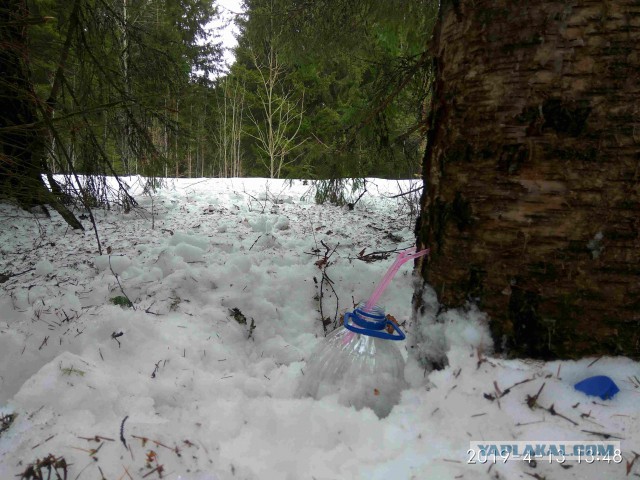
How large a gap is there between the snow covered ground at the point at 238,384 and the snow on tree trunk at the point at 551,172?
4.5 inches

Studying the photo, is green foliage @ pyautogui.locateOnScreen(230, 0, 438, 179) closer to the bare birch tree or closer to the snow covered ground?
the snow covered ground

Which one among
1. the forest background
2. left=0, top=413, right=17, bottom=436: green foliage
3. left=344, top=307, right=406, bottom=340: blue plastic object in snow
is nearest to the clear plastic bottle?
left=344, top=307, right=406, bottom=340: blue plastic object in snow

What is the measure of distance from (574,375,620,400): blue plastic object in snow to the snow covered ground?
0.02m

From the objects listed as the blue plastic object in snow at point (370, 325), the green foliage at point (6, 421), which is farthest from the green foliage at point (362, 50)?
the green foliage at point (6, 421)

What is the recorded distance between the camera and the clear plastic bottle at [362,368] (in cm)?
118

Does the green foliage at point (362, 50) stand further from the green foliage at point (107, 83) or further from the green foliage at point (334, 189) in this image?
the green foliage at point (107, 83)

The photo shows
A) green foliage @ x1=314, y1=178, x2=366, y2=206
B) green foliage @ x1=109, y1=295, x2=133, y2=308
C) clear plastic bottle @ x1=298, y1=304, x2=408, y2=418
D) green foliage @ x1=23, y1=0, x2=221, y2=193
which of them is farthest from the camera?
green foliage @ x1=314, y1=178, x2=366, y2=206

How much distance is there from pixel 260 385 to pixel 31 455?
0.68m

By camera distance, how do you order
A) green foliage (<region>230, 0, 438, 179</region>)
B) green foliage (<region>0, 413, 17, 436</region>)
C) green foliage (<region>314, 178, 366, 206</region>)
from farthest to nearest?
1. green foliage (<region>314, 178, 366, 206</region>)
2. green foliage (<region>230, 0, 438, 179</region>)
3. green foliage (<region>0, 413, 17, 436</region>)

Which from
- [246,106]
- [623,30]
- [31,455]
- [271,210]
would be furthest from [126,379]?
[246,106]

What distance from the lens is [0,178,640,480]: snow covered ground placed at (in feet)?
2.94

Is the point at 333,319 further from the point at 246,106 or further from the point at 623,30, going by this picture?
the point at 246,106

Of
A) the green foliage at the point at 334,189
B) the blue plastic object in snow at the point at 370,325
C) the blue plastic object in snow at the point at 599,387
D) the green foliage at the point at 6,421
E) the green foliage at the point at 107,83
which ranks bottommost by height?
the green foliage at the point at 6,421

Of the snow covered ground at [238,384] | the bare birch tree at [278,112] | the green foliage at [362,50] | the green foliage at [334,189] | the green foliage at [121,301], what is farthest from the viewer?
the bare birch tree at [278,112]
